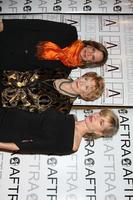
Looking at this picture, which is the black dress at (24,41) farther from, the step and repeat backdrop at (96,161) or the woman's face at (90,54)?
the step and repeat backdrop at (96,161)

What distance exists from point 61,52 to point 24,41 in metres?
0.20

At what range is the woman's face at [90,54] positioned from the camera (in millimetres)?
1637

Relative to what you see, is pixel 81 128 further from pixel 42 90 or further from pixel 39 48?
pixel 39 48

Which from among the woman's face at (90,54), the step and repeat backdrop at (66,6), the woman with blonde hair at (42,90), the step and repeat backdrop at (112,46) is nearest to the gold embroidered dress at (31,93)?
the woman with blonde hair at (42,90)

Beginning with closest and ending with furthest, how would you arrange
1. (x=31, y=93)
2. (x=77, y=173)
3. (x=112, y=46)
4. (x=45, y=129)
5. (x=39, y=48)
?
(x=45, y=129) → (x=31, y=93) → (x=39, y=48) → (x=77, y=173) → (x=112, y=46)

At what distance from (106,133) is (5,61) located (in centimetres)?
62

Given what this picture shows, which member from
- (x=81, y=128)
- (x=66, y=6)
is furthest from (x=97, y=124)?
(x=66, y=6)

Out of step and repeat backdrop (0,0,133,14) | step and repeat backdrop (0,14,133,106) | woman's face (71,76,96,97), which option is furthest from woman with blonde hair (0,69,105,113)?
step and repeat backdrop (0,0,133,14)

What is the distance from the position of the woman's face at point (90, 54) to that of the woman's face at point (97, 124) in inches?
12.3

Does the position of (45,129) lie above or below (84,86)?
below

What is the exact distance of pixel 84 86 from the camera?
1.56 metres

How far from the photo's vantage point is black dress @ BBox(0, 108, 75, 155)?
139cm

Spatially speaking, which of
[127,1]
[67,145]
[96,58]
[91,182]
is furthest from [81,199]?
[127,1]

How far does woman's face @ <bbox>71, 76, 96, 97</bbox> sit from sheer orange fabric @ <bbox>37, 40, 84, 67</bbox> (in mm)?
141
